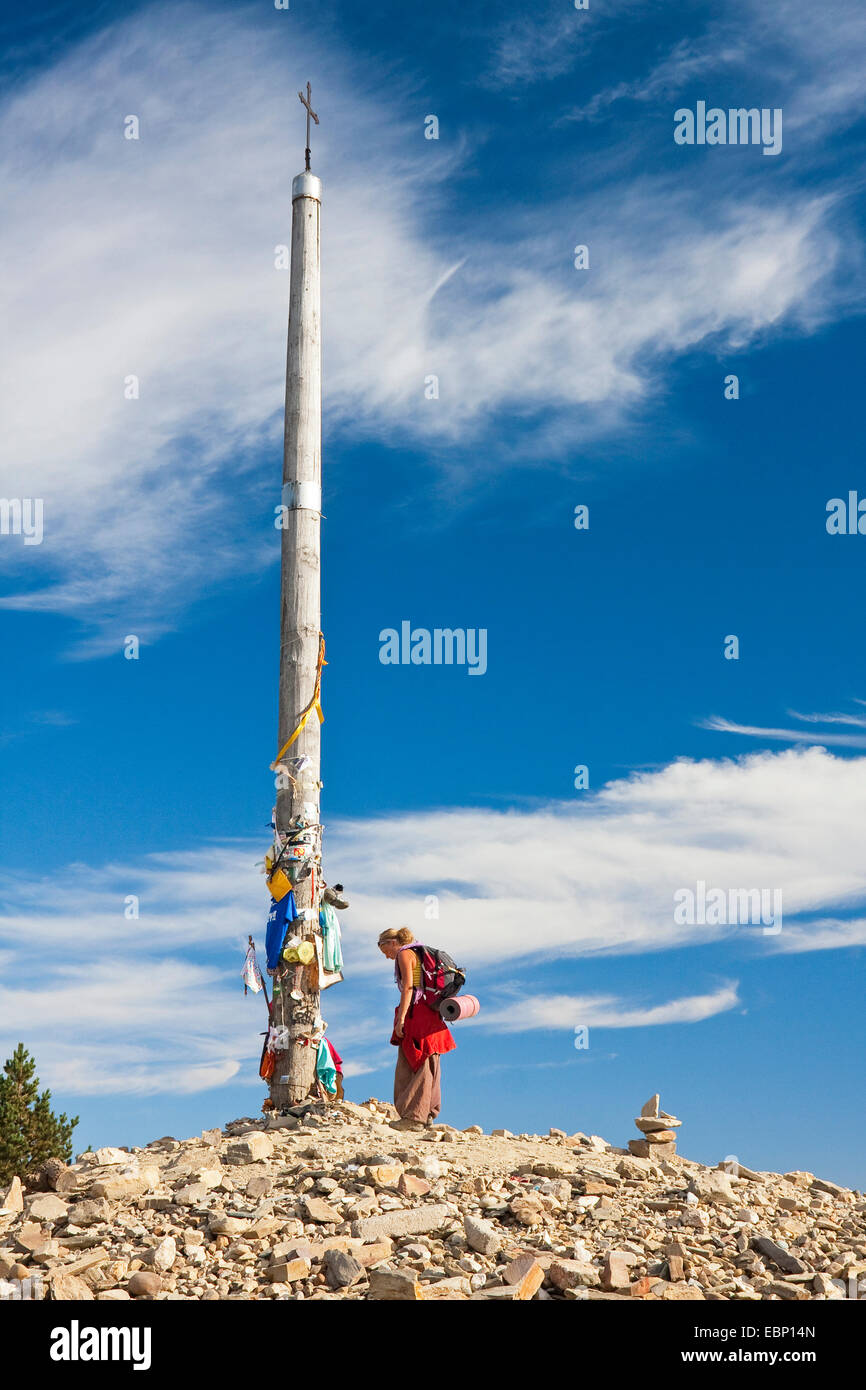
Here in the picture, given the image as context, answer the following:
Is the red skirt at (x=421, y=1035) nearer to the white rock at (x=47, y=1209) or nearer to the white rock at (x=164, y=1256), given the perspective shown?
→ the white rock at (x=47, y=1209)

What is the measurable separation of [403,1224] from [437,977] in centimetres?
395

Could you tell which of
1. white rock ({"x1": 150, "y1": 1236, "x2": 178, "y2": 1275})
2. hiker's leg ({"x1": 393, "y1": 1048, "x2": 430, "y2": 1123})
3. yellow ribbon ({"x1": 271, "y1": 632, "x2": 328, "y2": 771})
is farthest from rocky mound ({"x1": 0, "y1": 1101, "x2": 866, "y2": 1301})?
yellow ribbon ({"x1": 271, "y1": 632, "x2": 328, "y2": 771})

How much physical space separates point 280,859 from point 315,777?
117 centimetres

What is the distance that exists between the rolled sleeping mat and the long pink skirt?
75 centimetres

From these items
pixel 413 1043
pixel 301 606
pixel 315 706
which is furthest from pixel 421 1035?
pixel 301 606

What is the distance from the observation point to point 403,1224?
1126cm

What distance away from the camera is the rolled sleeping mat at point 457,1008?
14641 millimetres

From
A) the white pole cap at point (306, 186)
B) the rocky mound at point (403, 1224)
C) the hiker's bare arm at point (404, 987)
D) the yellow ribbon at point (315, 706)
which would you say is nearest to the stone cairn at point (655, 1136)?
the rocky mound at point (403, 1224)

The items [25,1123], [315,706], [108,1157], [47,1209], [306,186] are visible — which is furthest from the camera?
[25,1123]

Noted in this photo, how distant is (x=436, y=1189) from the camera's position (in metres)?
12.4

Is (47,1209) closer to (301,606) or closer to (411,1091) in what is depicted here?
(411,1091)
